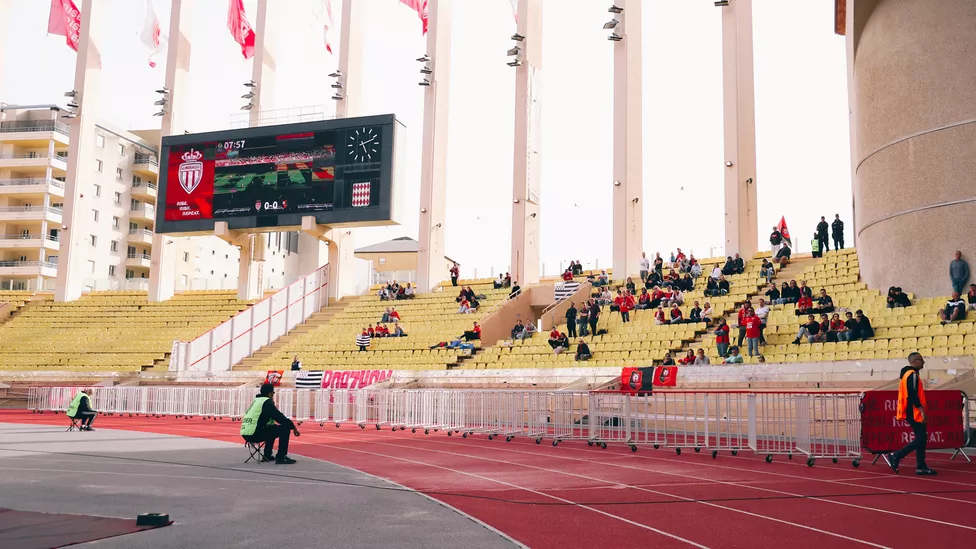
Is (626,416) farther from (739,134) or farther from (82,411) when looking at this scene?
(739,134)

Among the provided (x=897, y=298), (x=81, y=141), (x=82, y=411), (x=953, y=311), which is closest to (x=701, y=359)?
(x=897, y=298)

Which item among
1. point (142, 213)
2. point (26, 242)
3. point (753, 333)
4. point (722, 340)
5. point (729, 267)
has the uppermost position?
point (142, 213)

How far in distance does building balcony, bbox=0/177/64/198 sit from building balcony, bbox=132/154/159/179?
6433mm

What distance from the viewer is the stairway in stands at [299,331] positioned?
3303 centimetres

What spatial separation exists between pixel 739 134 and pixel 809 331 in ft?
38.2

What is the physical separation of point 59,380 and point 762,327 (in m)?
25.7

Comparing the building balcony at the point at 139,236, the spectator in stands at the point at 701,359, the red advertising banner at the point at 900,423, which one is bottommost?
the red advertising banner at the point at 900,423

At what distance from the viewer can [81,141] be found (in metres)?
41.8

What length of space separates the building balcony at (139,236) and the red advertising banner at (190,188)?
32861 mm

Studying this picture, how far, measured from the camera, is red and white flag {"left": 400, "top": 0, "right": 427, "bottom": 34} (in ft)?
119

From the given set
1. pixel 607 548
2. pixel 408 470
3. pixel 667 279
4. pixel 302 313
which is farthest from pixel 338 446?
pixel 302 313

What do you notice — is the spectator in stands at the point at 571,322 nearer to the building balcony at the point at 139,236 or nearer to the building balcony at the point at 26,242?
the building balcony at the point at 26,242

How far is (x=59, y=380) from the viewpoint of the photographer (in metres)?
32.3

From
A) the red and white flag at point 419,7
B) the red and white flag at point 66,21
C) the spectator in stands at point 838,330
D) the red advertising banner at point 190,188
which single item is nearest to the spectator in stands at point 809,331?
the spectator in stands at point 838,330
